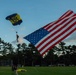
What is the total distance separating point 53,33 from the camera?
20.2m

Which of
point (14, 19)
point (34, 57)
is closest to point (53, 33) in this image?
point (14, 19)

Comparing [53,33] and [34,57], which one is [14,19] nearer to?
[53,33]

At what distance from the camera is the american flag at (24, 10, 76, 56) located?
63.7 feet

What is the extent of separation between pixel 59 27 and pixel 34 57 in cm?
15535

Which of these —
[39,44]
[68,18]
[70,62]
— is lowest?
[39,44]

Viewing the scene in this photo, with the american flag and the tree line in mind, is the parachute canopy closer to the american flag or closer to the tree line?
the american flag

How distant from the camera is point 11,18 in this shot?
82.9ft

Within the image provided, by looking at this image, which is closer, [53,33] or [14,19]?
[53,33]

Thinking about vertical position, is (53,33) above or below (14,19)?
below

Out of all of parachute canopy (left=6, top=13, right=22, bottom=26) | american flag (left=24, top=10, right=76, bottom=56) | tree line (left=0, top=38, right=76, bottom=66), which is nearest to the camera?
american flag (left=24, top=10, right=76, bottom=56)

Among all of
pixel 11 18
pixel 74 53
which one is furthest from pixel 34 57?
pixel 11 18

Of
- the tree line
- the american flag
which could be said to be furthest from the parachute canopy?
the tree line

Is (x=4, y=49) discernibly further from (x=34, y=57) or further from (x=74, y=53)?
(x=74, y=53)

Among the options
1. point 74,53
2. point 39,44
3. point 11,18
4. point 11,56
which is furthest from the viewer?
point 74,53
